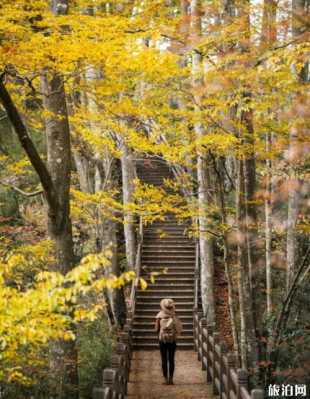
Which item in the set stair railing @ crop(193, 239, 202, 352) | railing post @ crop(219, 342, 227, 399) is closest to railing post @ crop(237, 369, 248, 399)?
railing post @ crop(219, 342, 227, 399)

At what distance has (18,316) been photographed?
4375mm

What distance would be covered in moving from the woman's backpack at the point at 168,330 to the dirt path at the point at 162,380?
3.33ft

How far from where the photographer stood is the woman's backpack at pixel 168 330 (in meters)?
9.63

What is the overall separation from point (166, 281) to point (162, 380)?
21.0ft

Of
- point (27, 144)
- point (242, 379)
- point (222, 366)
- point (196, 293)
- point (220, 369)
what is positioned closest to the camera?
point (27, 144)

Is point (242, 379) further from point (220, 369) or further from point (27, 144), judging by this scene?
point (27, 144)

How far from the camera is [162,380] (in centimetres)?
1056

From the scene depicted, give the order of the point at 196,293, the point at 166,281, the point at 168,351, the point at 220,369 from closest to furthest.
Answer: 1. the point at 220,369
2. the point at 168,351
3. the point at 196,293
4. the point at 166,281

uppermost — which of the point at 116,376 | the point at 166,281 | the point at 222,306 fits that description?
the point at 116,376

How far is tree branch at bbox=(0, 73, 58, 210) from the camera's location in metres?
6.69

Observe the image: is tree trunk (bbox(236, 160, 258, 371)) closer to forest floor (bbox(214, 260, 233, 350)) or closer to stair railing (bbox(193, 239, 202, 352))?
stair railing (bbox(193, 239, 202, 352))

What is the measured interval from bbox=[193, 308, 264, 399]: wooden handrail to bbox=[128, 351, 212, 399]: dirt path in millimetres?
267

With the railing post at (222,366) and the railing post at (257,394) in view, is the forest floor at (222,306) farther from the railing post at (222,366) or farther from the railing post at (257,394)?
the railing post at (257,394)

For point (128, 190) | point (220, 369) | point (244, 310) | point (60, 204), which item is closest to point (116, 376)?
point (220, 369)
